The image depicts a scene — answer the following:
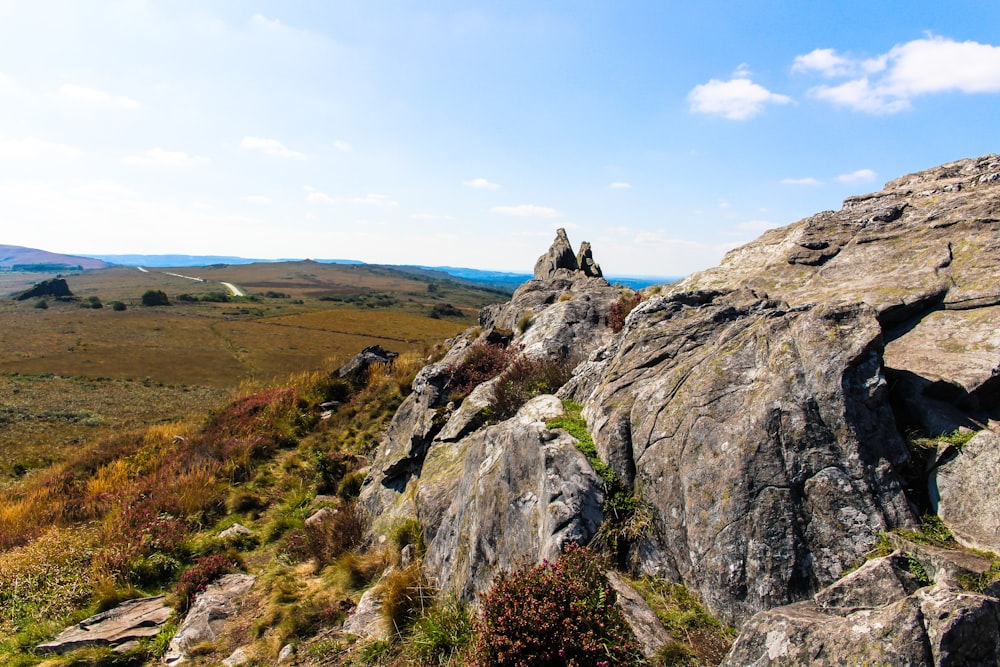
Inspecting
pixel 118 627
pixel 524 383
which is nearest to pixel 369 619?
pixel 118 627

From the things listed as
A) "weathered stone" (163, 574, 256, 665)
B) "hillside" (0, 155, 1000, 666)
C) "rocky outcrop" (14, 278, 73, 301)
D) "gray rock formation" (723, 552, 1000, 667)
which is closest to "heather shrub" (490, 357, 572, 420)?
"hillside" (0, 155, 1000, 666)

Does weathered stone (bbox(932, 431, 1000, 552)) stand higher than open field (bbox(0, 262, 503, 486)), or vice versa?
weathered stone (bbox(932, 431, 1000, 552))

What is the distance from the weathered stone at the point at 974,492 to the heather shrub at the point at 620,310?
9.86 m

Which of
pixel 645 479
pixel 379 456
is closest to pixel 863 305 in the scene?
pixel 645 479

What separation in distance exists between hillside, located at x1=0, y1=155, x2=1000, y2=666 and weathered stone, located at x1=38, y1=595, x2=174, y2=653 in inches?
2.5

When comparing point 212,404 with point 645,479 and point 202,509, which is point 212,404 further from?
point 645,479

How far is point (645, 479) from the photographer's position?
7246mm

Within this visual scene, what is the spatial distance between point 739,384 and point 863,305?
2.10 meters

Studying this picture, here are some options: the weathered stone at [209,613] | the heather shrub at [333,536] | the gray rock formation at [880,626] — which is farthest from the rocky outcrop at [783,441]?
the weathered stone at [209,613]

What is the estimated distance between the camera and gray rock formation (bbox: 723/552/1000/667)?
408 cm

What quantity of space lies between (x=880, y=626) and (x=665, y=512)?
8.90 ft

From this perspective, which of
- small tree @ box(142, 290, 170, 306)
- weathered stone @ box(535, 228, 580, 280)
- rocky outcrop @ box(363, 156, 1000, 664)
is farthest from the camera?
small tree @ box(142, 290, 170, 306)

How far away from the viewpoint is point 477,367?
16000 mm

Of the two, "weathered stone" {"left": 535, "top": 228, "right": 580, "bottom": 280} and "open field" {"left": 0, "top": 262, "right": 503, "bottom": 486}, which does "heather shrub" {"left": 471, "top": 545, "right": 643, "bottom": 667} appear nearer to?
"weathered stone" {"left": 535, "top": 228, "right": 580, "bottom": 280}
